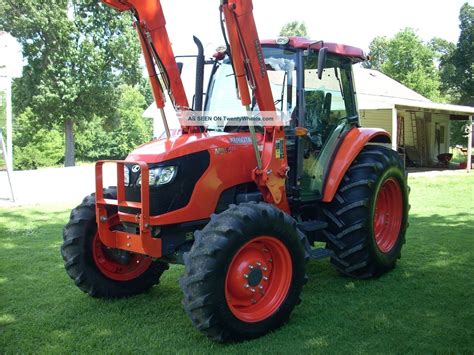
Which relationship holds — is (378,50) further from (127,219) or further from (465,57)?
(127,219)

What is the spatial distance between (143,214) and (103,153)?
3848 centimetres

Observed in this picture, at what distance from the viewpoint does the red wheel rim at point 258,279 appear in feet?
12.4

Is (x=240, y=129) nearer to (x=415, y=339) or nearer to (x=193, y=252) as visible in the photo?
(x=193, y=252)

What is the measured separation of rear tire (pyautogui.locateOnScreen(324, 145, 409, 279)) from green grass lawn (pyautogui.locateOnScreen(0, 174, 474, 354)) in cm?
19

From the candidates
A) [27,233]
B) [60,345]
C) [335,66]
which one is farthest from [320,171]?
[27,233]

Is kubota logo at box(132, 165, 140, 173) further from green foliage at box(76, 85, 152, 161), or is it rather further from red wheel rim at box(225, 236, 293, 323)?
green foliage at box(76, 85, 152, 161)

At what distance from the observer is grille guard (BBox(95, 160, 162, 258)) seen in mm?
3799

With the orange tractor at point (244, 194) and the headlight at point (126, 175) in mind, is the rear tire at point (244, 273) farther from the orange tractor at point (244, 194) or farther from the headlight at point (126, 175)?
the headlight at point (126, 175)

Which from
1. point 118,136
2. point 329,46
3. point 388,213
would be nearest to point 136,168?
point 329,46

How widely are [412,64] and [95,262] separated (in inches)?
1744

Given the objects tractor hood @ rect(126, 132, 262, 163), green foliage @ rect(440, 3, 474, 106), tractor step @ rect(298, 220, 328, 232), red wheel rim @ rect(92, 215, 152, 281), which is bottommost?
red wheel rim @ rect(92, 215, 152, 281)

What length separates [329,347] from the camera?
3.55m

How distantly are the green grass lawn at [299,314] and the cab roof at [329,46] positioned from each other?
231 centimetres

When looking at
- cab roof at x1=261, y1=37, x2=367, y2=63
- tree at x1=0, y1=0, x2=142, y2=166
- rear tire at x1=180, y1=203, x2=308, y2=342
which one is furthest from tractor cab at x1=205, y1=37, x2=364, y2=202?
tree at x1=0, y1=0, x2=142, y2=166
